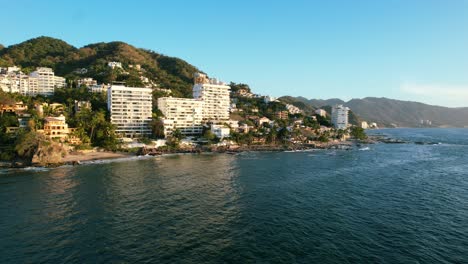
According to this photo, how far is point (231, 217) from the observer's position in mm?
27797

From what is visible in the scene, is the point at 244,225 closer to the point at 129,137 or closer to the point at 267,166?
the point at 267,166

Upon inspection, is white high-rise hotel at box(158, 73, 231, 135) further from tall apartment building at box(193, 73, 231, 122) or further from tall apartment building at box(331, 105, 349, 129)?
→ tall apartment building at box(331, 105, 349, 129)

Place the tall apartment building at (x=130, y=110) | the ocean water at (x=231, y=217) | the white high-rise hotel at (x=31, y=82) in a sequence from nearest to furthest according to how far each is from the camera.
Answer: the ocean water at (x=231, y=217) < the tall apartment building at (x=130, y=110) < the white high-rise hotel at (x=31, y=82)

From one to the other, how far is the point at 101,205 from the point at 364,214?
29.4 metres

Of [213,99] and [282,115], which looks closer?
[213,99]

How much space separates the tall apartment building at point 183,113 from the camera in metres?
99.4

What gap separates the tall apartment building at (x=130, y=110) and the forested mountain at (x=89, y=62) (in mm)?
28496

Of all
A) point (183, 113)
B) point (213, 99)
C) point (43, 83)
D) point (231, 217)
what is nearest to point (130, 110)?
point (183, 113)

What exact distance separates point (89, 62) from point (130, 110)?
101 m

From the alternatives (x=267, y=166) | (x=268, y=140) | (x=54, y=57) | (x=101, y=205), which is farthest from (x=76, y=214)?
(x=54, y=57)

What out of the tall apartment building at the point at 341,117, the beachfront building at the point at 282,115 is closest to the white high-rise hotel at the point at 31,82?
the beachfront building at the point at 282,115

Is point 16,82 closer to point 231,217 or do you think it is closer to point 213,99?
point 213,99

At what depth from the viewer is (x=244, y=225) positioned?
25.7 meters

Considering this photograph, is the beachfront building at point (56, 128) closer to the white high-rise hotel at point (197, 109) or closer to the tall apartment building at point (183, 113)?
the white high-rise hotel at point (197, 109)
